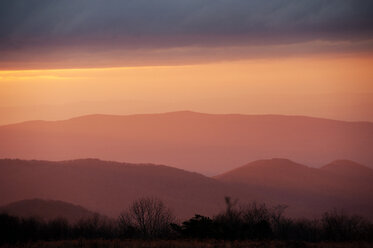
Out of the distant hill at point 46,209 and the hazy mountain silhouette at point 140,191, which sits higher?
the hazy mountain silhouette at point 140,191

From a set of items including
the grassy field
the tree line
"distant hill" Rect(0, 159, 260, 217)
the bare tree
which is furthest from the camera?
"distant hill" Rect(0, 159, 260, 217)

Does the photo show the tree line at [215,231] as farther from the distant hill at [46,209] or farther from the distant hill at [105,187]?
the distant hill at [105,187]

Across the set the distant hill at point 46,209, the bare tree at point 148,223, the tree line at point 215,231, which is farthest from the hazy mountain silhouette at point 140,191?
the tree line at point 215,231

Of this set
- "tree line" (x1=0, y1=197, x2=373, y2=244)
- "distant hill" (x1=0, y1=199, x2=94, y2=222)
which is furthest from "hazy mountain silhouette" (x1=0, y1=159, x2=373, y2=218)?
"tree line" (x1=0, y1=197, x2=373, y2=244)

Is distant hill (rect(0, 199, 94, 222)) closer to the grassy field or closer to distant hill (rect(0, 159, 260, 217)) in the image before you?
distant hill (rect(0, 159, 260, 217))

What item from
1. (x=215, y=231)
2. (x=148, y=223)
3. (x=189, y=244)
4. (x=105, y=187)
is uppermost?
(x=105, y=187)

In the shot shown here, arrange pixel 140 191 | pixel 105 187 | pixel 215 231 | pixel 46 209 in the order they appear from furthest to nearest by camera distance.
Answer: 1. pixel 105 187
2. pixel 140 191
3. pixel 46 209
4. pixel 215 231

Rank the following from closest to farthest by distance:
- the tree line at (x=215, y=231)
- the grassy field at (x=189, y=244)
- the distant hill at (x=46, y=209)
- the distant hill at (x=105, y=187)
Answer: the grassy field at (x=189, y=244), the tree line at (x=215, y=231), the distant hill at (x=46, y=209), the distant hill at (x=105, y=187)

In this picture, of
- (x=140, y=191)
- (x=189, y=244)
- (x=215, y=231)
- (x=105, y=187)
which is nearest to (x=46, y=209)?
(x=140, y=191)

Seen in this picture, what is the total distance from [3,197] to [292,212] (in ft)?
290

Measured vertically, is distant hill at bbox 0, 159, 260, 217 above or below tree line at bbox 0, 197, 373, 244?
above

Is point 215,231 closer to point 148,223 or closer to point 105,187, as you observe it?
point 148,223

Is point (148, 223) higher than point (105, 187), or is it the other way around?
point (105, 187)

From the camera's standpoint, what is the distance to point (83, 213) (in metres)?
121
